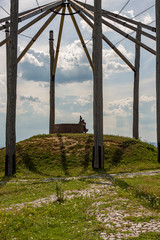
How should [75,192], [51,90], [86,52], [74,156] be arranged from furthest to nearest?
[51,90] → [86,52] → [74,156] → [75,192]

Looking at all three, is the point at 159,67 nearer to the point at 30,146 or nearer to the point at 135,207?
the point at 30,146

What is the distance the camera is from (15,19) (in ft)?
53.7

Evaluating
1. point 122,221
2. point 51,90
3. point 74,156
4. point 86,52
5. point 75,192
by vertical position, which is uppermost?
point 86,52

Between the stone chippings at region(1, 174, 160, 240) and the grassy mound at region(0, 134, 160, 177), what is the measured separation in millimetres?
5749

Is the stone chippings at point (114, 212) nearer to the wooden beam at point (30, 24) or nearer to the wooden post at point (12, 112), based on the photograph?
the wooden post at point (12, 112)

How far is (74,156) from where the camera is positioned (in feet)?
58.0

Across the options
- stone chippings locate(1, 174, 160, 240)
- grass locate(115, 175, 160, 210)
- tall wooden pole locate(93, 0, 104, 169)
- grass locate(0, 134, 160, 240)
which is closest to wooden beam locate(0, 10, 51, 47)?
tall wooden pole locate(93, 0, 104, 169)

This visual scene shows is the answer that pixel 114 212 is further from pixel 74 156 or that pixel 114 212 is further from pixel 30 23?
pixel 30 23

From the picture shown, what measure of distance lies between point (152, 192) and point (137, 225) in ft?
9.89

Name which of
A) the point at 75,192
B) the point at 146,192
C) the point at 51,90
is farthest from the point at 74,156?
the point at 51,90

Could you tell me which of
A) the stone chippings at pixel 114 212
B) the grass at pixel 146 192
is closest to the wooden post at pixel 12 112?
the stone chippings at pixel 114 212

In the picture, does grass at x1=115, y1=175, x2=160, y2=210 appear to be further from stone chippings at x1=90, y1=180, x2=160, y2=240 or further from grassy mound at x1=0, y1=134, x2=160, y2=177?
grassy mound at x1=0, y1=134, x2=160, y2=177

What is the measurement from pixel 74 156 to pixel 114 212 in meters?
10.9

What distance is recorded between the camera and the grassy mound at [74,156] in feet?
52.7
